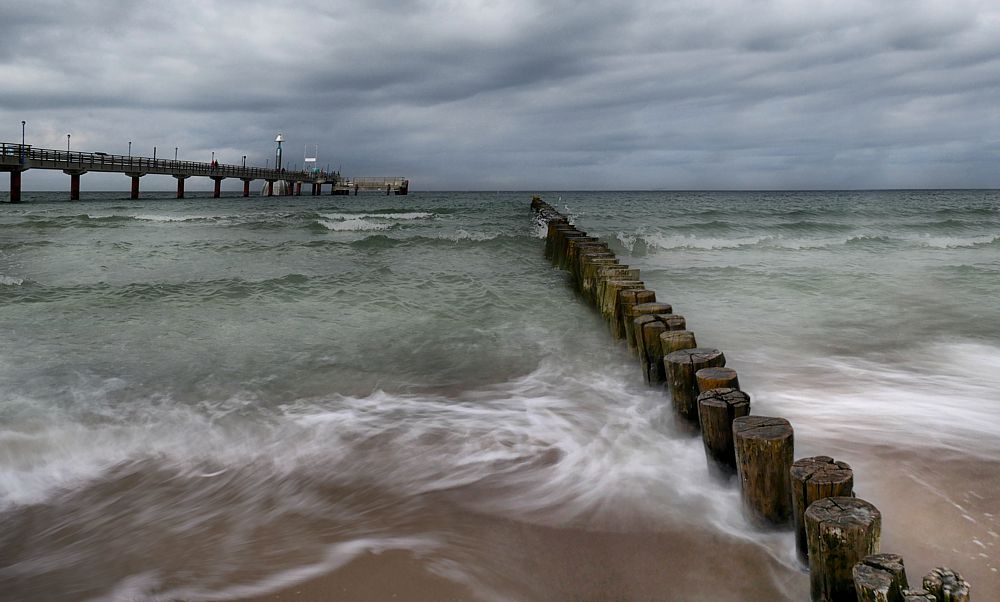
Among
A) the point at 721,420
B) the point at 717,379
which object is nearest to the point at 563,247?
the point at 717,379

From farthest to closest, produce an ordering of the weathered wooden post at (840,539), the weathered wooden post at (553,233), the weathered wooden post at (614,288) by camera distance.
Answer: the weathered wooden post at (553,233) < the weathered wooden post at (614,288) < the weathered wooden post at (840,539)

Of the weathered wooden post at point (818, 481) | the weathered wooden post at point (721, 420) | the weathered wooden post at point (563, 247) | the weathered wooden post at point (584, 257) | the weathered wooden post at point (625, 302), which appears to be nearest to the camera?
the weathered wooden post at point (818, 481)

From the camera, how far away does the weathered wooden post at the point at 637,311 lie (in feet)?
18.6

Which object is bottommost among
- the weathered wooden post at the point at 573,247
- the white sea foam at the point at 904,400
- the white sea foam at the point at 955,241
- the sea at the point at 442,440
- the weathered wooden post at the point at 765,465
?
the sea at the point at 442,440

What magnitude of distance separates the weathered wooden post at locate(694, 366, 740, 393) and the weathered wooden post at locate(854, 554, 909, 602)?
1.66m

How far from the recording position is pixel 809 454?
4293mm

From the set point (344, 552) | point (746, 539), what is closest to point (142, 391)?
point (344, 552)

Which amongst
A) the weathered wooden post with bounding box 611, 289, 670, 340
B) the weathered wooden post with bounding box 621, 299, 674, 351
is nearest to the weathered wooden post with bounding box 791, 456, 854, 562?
the weathered wooden post with bounding box 621, 299, 674, 351

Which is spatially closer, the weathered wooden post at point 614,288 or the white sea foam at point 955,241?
the weathered wooden post at point 614,288

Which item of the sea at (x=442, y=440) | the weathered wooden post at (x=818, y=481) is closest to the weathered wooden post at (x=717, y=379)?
the sea at (x=442, y=440)

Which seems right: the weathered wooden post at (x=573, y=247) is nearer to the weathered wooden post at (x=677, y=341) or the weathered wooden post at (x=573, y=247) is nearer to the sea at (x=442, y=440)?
the sea at (x=442, y=440)

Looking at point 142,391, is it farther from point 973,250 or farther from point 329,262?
point 973,250

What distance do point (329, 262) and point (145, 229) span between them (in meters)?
12.6

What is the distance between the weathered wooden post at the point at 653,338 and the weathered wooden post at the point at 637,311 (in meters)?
0.16
